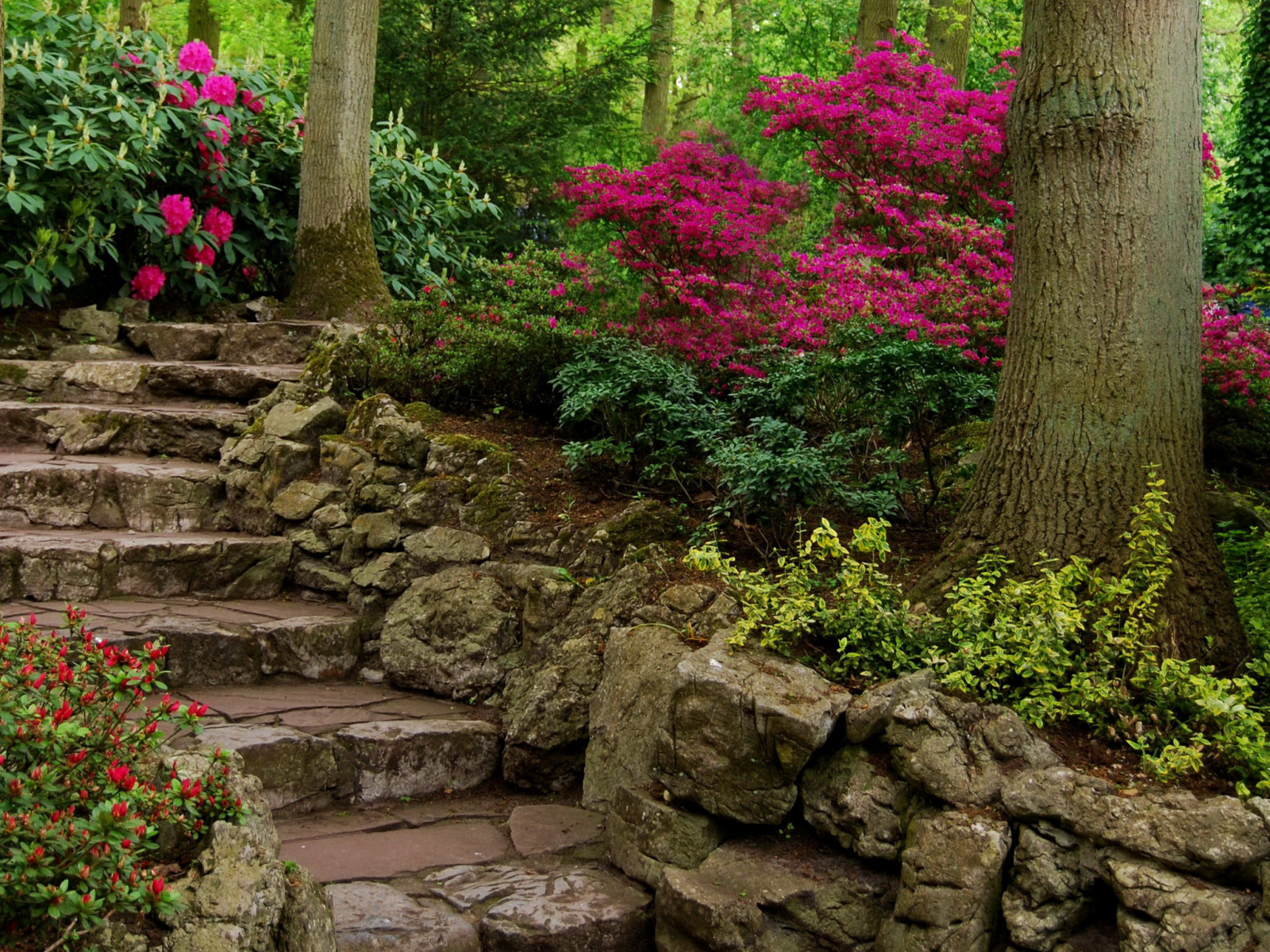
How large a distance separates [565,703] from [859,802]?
1548 millimetres

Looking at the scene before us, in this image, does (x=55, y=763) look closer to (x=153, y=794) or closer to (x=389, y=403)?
(x=153, y=794)

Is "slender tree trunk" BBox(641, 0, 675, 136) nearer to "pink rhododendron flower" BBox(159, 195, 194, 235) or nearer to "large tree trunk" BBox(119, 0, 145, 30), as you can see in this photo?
"large tree trunk" BBox(119, 0, 145, 30)

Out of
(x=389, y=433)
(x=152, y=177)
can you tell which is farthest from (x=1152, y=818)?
(x=152, y=177)

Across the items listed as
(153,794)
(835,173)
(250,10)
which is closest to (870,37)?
(835,173)

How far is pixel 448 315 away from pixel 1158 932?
208 inches

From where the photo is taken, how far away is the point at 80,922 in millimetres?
2324

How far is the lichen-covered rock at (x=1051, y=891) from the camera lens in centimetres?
319

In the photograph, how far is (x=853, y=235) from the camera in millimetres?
8250

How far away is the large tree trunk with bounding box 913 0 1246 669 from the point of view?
4.02 m

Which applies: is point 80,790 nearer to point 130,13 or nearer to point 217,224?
point 217,224

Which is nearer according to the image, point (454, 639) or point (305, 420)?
point (454, 639)

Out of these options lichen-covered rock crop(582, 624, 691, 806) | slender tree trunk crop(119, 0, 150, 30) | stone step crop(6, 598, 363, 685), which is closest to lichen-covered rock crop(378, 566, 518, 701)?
stone step crop(6, 598, 363, 685)

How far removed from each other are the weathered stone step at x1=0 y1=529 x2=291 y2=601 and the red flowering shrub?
258 cm

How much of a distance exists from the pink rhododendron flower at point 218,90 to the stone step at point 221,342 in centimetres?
200
